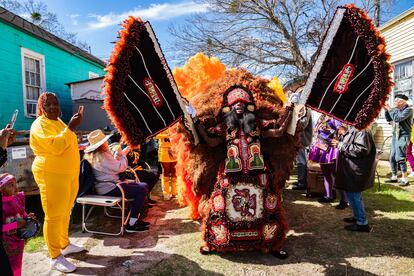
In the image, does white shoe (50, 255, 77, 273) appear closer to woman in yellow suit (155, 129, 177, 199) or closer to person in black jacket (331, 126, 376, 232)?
woman in yellow suit (155, 129, 177, 199)

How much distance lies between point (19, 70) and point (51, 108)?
6260 millimetres

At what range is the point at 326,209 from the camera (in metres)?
5.61

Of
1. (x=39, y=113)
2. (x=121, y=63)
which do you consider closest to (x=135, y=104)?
(x=121, y=63)

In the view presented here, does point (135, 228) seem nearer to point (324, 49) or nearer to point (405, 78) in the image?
point (324, 49)

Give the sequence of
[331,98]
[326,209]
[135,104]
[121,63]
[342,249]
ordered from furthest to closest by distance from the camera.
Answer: [326,209] → [342,249] → [331,98] → [135,104] → [121,63]

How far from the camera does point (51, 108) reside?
348cm

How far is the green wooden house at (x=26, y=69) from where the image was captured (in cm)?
817

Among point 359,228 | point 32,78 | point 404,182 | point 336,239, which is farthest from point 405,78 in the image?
point 32,78

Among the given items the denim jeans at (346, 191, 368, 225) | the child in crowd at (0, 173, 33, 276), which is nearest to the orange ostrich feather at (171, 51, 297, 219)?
the denim jeans at (346, 191, 368, 225)

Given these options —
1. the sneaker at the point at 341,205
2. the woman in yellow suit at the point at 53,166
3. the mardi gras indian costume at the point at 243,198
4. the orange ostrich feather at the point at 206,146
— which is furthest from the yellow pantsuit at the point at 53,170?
the sneaker at the point at 341,205

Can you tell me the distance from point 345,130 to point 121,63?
3.43 m

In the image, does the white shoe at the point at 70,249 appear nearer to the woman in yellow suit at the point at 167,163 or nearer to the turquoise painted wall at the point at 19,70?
the woman in yellow suit at the point at 167,163

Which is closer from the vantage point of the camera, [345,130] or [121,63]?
[121,63]

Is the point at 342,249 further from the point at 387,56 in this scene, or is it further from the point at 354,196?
the point at 387,56
